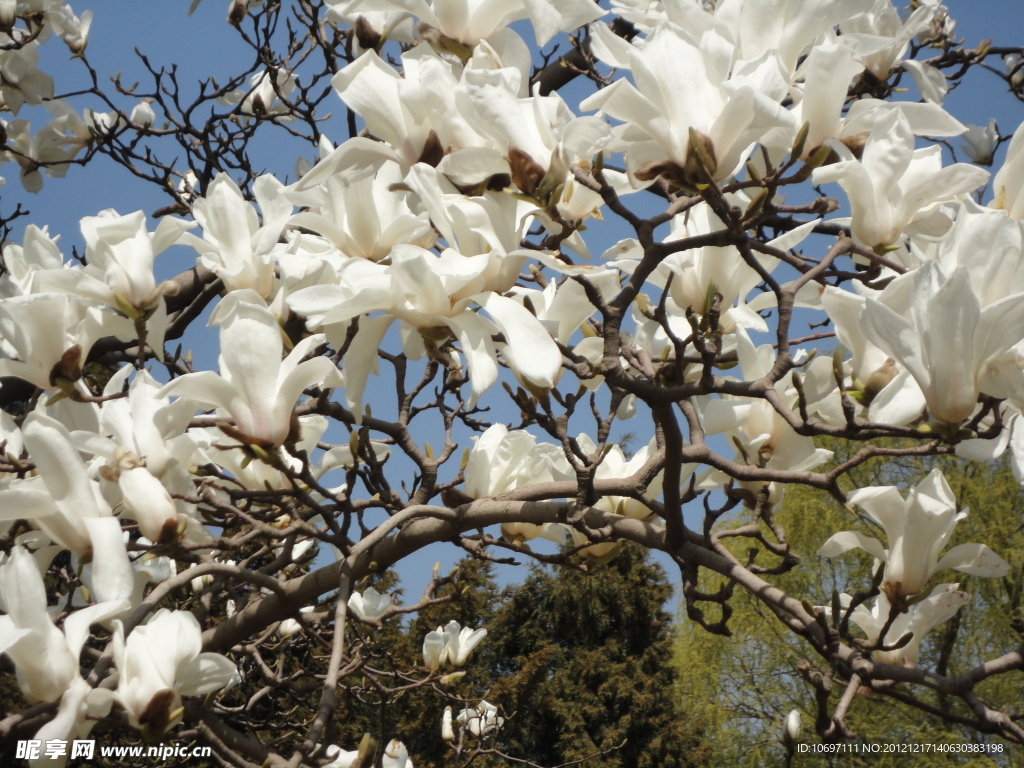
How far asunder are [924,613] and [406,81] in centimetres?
89

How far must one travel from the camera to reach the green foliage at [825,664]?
25.9 ft

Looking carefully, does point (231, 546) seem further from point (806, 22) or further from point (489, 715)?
point (489, 715)

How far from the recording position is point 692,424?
119 cm

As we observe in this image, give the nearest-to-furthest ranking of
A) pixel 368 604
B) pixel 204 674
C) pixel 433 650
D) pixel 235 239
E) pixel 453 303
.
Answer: pixel 453 303 → pixel 204 674 → pixel 235 239 → pixel 368 604 → pixel 433 650

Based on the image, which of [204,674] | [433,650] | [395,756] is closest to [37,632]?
[204,674]

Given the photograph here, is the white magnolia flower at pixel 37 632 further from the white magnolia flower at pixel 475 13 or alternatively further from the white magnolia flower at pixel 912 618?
the white magnolia flower at pixel 912 618

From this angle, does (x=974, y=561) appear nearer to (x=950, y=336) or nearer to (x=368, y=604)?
(x=950, y=336)

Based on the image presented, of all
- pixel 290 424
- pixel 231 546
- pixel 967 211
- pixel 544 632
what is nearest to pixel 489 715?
pixel 231 546

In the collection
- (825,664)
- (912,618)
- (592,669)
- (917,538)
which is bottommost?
(592,669)

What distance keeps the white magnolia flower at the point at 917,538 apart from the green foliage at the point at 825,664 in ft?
22.5

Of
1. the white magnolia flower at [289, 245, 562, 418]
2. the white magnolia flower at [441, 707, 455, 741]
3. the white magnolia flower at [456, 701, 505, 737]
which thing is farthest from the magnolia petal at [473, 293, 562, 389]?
the white magnolia flower at [441, 707, 455, 741]

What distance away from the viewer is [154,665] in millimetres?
835

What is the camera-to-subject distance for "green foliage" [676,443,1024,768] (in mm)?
7902

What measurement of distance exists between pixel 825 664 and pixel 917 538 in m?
7.66
